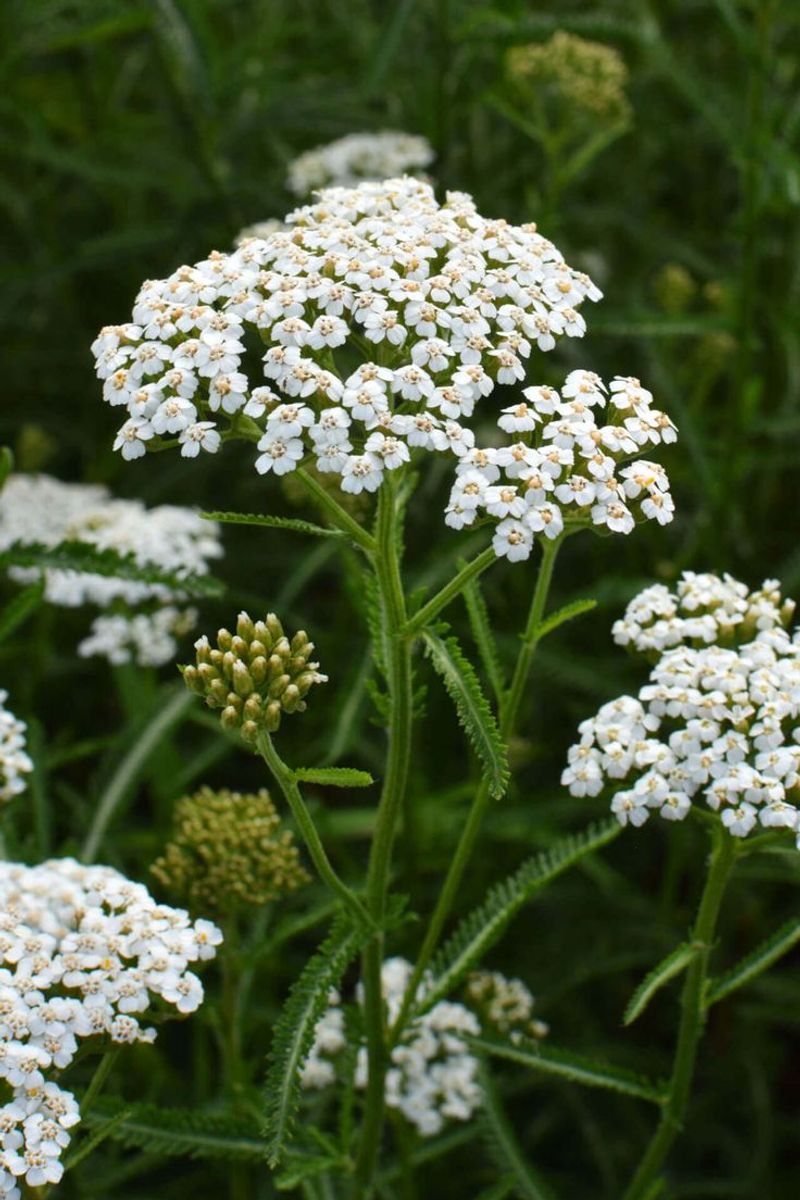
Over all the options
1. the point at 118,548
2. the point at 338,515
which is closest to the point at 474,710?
the point at 338,515

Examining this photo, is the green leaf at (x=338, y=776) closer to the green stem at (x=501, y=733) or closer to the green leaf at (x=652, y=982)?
the green stem at (x=501, y=733)

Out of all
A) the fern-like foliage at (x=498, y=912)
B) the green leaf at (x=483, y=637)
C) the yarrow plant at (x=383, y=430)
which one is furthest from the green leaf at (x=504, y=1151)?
the green leaf at (x=483, y=637)

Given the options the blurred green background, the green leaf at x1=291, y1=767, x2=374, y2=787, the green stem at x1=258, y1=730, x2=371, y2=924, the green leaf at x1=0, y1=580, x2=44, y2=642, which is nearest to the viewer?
the green leaf at x1=291, y1=767, x2=374, y2=787

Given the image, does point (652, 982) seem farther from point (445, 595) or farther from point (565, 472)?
point (565, 472)

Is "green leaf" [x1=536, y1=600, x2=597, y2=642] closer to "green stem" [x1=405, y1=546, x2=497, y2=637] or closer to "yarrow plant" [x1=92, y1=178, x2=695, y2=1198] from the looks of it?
"yarrow plant" [x1=92, y1=178, x2=695, y2=1198]

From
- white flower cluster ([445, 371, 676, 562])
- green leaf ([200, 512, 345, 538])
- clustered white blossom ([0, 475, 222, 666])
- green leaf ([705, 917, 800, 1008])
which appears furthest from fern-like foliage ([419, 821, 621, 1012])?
clustered white blossom ([0, 475, 222, 666])
